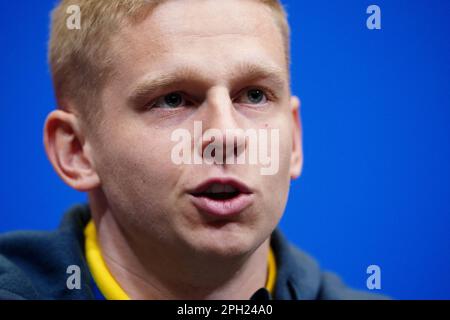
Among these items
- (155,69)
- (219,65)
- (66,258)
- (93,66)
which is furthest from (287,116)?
(66,258)

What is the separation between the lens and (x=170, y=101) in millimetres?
1463

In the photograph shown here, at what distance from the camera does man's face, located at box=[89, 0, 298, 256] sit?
4.59ft

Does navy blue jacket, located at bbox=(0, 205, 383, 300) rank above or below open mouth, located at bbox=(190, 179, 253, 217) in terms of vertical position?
below

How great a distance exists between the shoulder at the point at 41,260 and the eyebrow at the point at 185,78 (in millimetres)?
413

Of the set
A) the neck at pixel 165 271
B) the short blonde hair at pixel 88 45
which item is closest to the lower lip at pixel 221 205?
the neck at pixel 165 271

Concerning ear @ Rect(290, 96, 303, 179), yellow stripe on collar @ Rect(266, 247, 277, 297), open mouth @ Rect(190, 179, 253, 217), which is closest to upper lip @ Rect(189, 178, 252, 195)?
→ open mouth @ Rect(190, 179, 253, 217)

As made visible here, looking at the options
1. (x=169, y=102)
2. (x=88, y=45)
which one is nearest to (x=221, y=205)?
(x=169, y=102)

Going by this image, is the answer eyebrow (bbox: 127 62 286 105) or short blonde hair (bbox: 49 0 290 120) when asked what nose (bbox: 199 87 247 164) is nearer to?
eyebrow (bbox: 127 62 286 105)

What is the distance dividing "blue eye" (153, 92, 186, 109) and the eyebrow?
3 cm

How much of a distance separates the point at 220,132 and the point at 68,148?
1.40 ft

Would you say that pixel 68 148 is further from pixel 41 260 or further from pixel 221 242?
pixel 221 242

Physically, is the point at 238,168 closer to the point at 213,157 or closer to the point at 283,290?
the point at 213,157

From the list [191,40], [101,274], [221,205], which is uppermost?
[191,40]
